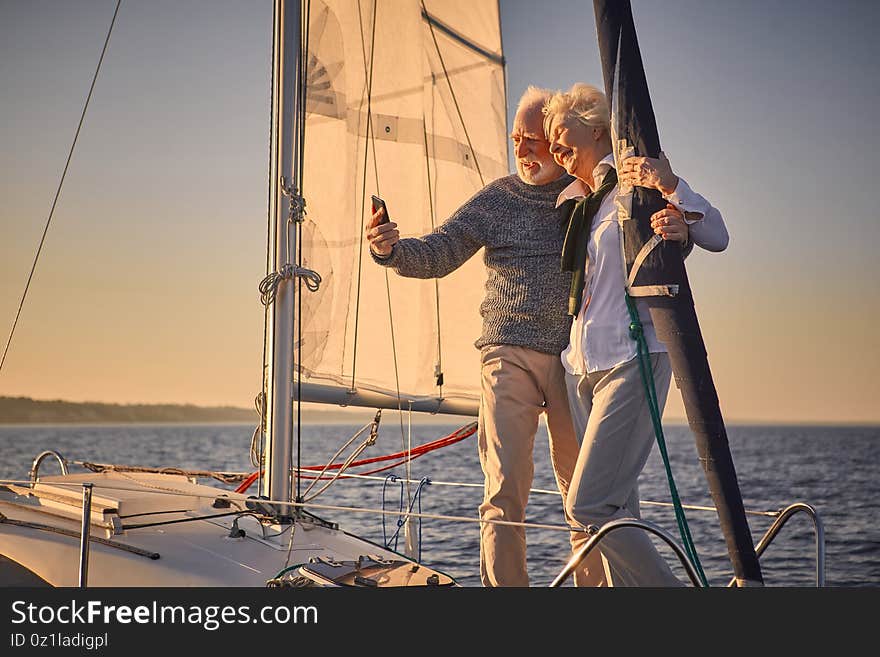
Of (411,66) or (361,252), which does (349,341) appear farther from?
(411,66)

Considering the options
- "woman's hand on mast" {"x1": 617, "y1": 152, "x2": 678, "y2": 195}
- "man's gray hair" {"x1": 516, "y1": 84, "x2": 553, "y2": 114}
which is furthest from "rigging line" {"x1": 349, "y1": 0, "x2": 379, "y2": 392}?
"woman's hand on mast" {"x1": 617, "y1": 152, "x2": 678, "y2": 195}

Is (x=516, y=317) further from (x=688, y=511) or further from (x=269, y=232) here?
(x=688, y=511)

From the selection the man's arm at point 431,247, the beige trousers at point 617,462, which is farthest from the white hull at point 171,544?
the man's arm at point 431,247

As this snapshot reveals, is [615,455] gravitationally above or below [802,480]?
below

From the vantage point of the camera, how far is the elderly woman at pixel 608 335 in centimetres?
232

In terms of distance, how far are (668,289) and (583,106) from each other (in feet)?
2.06

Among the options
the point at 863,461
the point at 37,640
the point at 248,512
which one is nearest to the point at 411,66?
the point at 248,512

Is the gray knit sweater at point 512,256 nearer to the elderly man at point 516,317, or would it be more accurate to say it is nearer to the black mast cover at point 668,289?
the elderly man at point 516,317

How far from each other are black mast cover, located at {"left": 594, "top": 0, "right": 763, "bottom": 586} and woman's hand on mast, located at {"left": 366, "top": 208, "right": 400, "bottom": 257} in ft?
2.30

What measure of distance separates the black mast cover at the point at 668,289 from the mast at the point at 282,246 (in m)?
1.51

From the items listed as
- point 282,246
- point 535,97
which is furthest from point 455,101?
point 535,97

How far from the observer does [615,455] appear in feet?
7.91

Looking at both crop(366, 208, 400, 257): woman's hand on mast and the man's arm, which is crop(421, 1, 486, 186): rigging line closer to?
the man's arm

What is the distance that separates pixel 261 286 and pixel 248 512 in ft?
2.71
